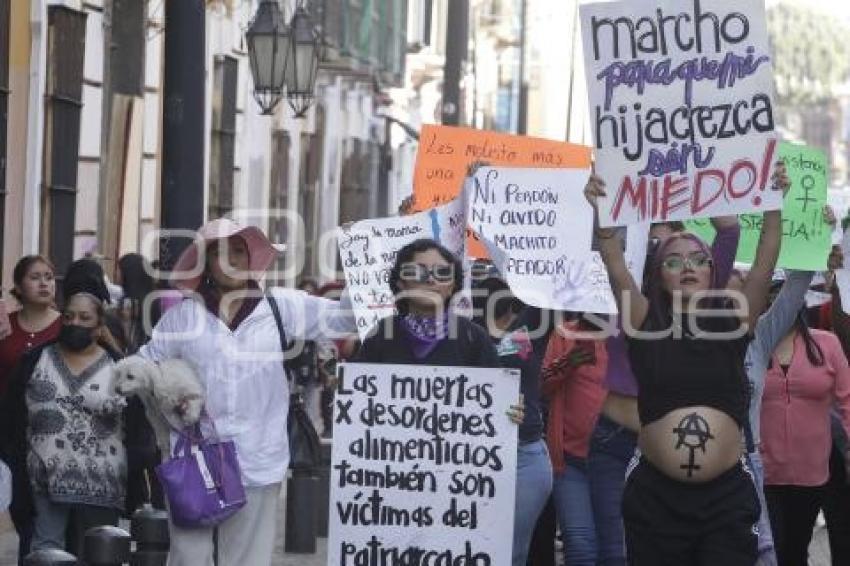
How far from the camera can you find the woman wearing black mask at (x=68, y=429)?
9961mm

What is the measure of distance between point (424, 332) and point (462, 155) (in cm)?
444

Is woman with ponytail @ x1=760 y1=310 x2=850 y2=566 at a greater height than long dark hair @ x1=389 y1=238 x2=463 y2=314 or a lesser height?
lesser

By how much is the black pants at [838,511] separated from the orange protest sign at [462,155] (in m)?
2.69

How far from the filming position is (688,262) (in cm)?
780

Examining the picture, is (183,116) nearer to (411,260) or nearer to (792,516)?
(411,260)

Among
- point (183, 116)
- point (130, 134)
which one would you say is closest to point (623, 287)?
point (183, 116)

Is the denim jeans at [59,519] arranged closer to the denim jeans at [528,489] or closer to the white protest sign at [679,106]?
the denim jeans at [528,489]

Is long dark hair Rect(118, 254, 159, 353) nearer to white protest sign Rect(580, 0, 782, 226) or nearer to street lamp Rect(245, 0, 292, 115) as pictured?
street lamp Rect(245, 0, 292, 115)

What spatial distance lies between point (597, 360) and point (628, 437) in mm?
754

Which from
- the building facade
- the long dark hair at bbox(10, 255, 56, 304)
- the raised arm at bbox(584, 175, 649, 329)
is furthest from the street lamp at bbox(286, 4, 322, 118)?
the raised arm at bbox(584, 175, 649, 329)

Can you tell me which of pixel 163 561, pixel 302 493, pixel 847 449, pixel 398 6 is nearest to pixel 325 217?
pixel 398 6

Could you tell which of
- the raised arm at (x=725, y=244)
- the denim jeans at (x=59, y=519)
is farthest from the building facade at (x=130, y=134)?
the raised arm at (x=725, y=244)

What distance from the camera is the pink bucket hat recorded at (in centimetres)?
909

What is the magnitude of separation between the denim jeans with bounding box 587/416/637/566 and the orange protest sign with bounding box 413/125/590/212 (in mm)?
2763
